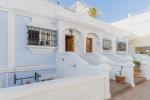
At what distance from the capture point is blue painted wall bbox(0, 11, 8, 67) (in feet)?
21.2

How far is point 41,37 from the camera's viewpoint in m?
7.90

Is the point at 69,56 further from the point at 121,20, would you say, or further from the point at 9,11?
the point at 121,20

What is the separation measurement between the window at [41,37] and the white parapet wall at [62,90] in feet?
11.3

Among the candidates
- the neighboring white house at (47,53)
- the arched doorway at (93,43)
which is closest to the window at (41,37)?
the neighboring white house at (47,53)

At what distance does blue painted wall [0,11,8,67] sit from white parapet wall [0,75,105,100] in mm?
3159

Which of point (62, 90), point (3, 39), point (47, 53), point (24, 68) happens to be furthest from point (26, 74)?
point (62, 90)

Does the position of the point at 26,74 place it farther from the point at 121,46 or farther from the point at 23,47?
the point at 121,46

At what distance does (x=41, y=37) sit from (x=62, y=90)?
4.16 m

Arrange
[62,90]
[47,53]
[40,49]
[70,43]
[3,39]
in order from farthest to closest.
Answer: [70,43]
[47,53]
[40,49]
[3,39]
[62,90]

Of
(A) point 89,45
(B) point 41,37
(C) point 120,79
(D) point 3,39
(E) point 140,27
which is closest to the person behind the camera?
(D) point 3,39

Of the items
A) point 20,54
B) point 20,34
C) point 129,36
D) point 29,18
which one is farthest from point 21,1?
point 129,36

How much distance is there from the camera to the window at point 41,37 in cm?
743

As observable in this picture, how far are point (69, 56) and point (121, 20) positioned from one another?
15797 millimetres

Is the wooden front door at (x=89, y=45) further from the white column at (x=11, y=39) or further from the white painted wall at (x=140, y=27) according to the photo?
the white painted wall at (x=140, y=27)
